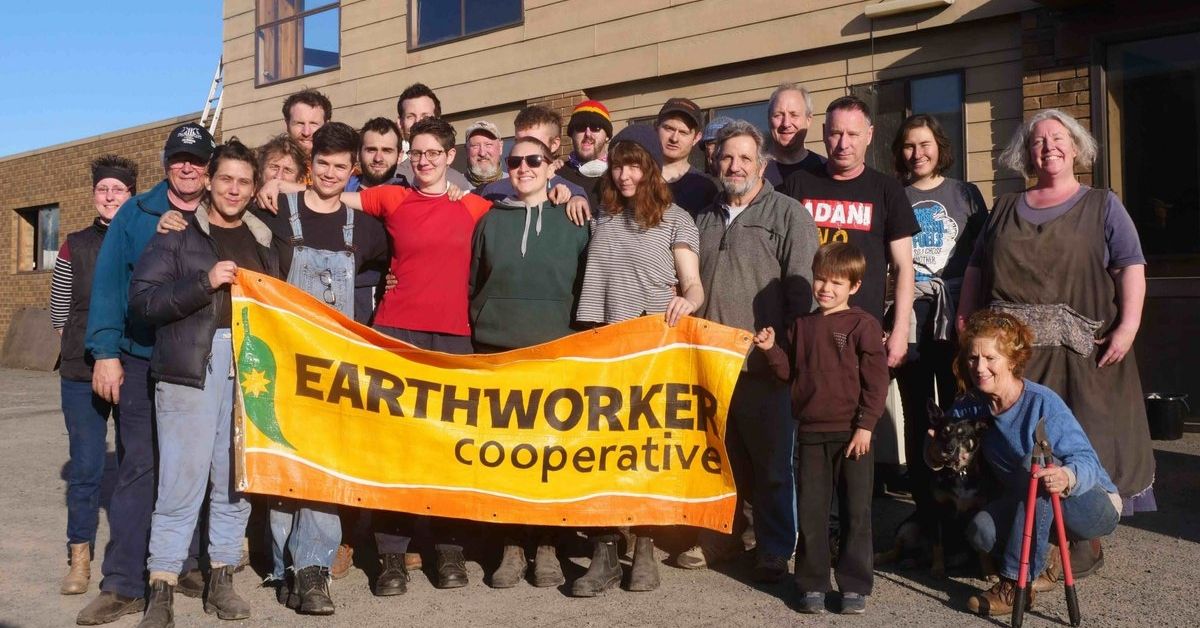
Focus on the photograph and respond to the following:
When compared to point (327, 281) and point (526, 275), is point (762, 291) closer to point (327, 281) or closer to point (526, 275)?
point (526, 275)

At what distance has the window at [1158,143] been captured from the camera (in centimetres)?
891

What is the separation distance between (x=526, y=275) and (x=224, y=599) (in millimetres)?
2014

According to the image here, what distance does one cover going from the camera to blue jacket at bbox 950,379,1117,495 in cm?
464

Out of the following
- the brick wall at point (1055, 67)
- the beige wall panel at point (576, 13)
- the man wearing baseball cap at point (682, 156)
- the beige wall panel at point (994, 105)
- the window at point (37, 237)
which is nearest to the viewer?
the man wearing baseball cap at point (682, 156)

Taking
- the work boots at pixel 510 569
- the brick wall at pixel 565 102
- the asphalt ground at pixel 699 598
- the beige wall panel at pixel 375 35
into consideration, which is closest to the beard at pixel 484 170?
the asphalt ground at pixel 699 598

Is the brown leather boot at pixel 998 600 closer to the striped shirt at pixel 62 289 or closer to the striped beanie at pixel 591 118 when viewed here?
A: the striped beanie at pixel 591 118

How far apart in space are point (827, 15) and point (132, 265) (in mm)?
7722

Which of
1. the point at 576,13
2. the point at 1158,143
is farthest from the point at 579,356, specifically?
the point at 576,13

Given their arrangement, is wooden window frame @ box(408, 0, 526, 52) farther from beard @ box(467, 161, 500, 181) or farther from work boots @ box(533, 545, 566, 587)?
work boots @ box(533, 545, 566, 587)

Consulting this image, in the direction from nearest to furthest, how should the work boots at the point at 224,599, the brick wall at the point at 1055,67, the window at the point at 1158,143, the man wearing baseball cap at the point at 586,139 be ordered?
1. the work boots at the point at 224,599
2. the man wearing baseball cap at the point at 586,139
3. the window at the point at 1158,143
4. the brick wall at the point at 1055,67

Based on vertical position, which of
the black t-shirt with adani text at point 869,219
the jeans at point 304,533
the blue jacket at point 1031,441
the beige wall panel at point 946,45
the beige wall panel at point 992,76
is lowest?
the jeans at point 304,533

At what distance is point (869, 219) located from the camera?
212 inches

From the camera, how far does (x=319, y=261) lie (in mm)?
5203

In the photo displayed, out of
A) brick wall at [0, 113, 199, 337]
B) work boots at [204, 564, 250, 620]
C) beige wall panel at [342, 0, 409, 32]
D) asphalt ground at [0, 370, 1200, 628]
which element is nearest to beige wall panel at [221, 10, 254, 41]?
brick wall at [0, 113, 199, 337]
